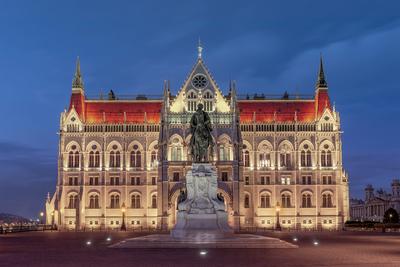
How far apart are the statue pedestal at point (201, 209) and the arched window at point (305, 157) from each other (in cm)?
6829

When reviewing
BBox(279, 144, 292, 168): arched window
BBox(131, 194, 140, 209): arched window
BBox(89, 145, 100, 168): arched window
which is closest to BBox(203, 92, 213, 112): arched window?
BBox(279, 144, 292, 168): arched window

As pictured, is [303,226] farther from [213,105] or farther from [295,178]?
[213,105]

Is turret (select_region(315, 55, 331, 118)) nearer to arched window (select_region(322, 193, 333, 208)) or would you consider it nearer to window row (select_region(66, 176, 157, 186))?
arched window (select_region(322, 193, 333, 208))

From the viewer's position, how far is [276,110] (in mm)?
124125

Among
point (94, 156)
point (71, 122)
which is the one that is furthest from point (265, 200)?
point (71, 122)

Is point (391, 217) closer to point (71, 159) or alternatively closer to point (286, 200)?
point (286, 200)

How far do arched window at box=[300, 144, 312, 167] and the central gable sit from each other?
16.1 meters

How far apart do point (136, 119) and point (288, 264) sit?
92.8 m

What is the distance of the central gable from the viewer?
115688 millimetres

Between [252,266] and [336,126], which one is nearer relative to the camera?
[252,266]

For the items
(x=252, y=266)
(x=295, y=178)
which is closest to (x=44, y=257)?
(x=252, y=266)

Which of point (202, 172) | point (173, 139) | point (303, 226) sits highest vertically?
point (173, 139)

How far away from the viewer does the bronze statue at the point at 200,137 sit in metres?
54.0

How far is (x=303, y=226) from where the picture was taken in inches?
4609
